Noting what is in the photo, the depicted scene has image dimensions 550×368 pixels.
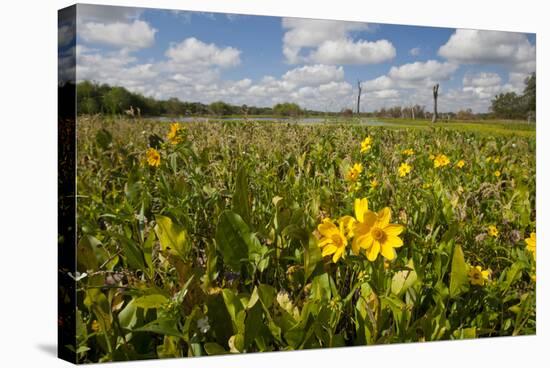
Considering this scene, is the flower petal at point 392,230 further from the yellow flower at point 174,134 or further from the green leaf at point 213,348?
the yellow flower at point 174,134

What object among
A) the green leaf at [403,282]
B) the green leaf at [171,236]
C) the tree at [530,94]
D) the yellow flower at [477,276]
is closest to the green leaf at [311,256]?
the green leaf at [403,282]

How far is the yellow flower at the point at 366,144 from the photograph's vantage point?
11.6 feet

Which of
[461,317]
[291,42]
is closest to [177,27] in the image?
[291,42]

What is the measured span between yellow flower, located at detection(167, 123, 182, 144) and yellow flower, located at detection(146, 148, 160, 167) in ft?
0.29

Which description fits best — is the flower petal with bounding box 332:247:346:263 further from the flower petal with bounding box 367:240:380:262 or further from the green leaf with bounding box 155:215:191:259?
the green leaf with bounding box 155:215:191:259

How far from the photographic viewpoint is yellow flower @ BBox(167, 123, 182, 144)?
320cm

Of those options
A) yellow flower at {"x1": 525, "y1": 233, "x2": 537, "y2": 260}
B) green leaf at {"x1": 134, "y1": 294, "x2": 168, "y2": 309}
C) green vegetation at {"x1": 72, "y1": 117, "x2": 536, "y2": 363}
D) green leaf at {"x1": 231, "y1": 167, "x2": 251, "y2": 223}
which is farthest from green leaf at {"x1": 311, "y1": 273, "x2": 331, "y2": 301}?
yellow flower at {"x1": 525, "y1": 233, "x2": 537, "y2": 260}

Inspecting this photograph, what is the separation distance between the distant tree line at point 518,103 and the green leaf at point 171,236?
1769mm

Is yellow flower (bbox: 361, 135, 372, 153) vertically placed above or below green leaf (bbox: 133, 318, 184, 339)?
above

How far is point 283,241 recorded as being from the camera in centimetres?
321

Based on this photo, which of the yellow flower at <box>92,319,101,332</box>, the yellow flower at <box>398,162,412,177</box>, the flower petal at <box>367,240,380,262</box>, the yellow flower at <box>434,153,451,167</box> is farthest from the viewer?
the yellow flower at <box>434,153,451,167</box>

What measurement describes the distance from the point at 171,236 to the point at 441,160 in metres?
1.43

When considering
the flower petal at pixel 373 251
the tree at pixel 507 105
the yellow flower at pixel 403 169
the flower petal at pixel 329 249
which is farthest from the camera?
the tree at pixel 507 105

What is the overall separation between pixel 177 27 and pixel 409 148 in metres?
1.25
